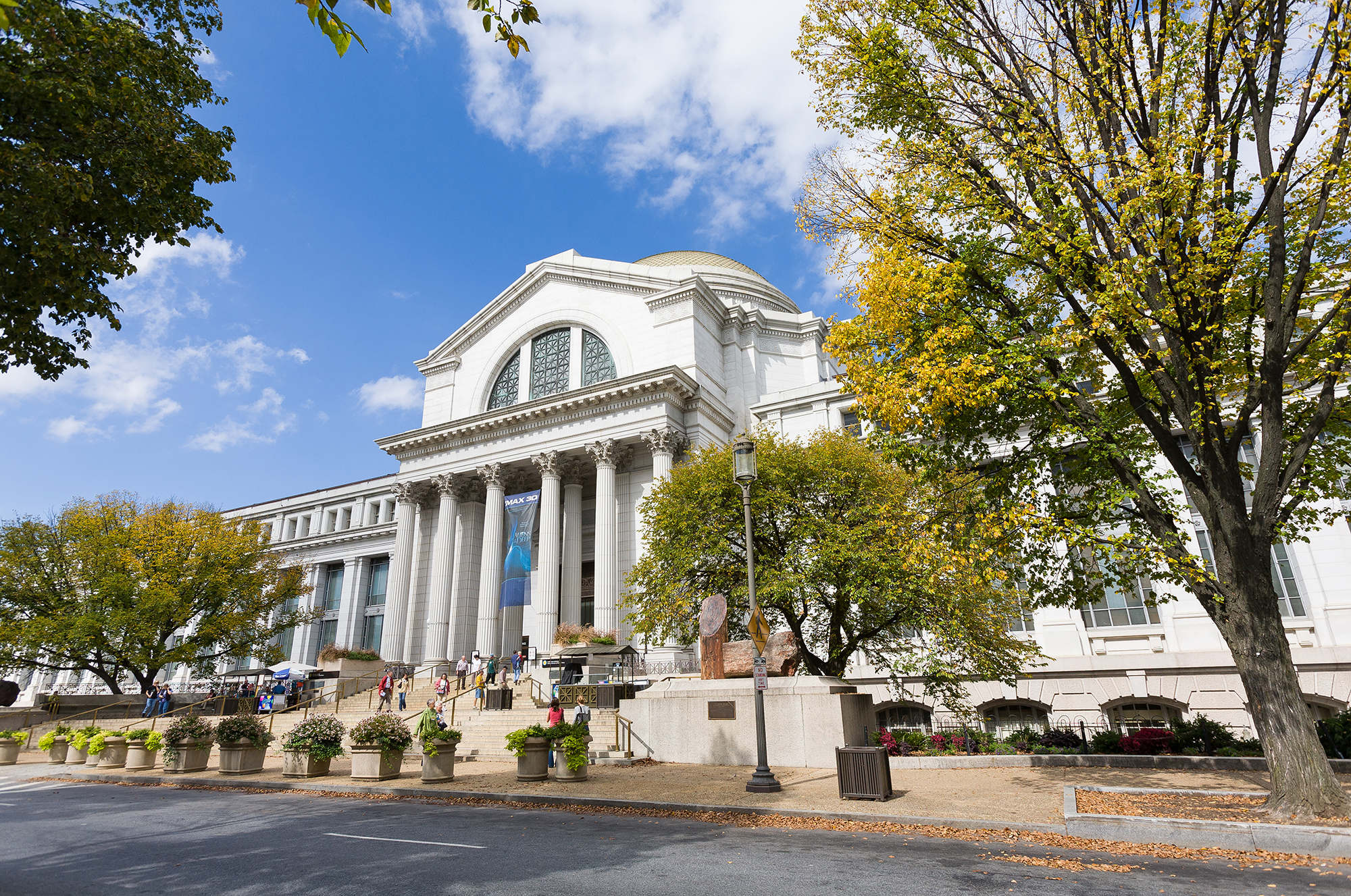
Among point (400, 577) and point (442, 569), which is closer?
point (442, 569)

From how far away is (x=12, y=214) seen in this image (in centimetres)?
962

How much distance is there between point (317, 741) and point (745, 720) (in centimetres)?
1086

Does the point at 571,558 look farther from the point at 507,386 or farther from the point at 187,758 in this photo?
the point at 187,758

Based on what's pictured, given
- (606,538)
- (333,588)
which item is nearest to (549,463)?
(606,538)

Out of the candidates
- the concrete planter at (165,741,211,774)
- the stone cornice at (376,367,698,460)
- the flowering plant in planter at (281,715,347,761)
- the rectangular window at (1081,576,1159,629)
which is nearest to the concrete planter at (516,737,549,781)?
the flowering plant in planter at (281,715,347,761)

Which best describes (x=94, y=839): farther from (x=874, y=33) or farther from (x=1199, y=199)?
(x=1199, y=199)

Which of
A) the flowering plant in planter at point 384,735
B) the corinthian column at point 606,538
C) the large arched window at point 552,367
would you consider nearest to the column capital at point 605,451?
the corinthian column at point 606,538

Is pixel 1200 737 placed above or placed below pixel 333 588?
below

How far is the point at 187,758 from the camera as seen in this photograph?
2028 centimetres

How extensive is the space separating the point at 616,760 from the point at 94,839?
11646 mm

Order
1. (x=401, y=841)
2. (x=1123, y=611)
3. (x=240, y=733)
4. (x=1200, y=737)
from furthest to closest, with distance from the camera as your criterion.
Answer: (x=1123, y=611), (x=240, y=733), (x=1200, y=737), (x=401, y=841)

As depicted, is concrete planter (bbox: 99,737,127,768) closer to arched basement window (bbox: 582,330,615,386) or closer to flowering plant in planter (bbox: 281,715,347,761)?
flowering plant in planter (bbox: 281,715,347,761)

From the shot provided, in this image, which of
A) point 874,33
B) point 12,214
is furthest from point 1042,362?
point 12,214

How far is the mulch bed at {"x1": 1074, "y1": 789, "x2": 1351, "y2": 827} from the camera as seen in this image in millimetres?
9492
